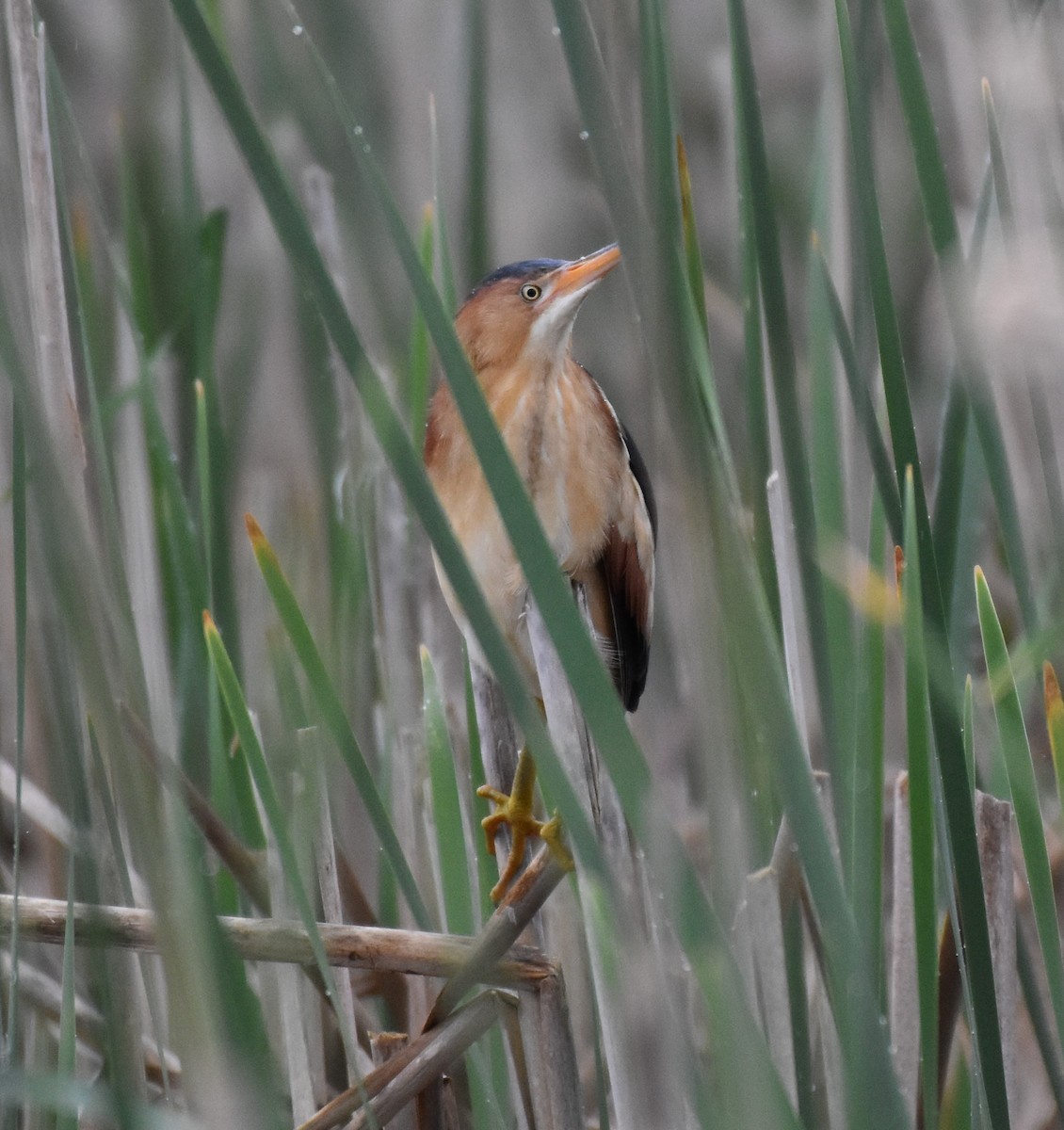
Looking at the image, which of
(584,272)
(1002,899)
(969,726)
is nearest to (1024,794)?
(969,726)

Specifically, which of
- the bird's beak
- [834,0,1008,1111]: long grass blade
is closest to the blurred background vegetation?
[834,0,1008,1111]: long grass blade

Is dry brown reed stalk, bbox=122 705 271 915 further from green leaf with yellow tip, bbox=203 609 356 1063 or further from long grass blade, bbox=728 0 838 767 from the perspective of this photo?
long grass blade, bbox=728 0 838 767

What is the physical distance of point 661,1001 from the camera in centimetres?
57

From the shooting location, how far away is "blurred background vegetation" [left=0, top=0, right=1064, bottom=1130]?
51cm

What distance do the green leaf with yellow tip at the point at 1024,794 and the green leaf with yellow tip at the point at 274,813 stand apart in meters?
0.37

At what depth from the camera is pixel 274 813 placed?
2.44ft

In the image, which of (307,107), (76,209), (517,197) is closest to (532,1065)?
(307,107)

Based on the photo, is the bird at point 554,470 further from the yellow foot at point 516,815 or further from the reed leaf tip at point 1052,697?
the reed leaf tip at point 1052,697

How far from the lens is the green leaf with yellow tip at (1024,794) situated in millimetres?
743

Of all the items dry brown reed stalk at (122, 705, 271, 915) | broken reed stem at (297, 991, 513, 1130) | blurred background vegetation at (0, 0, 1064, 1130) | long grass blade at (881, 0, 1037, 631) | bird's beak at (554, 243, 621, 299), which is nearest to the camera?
blurred background vegetation at (0, 0, 1064, 1130)

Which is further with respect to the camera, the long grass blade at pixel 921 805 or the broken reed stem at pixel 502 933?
the broken reed stem at pixel 502 933

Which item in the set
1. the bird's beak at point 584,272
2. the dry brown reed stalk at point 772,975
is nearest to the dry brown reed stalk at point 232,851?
the dry brown reed stalk at point 772,975

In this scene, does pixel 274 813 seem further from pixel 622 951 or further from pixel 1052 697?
pixel 1052 697

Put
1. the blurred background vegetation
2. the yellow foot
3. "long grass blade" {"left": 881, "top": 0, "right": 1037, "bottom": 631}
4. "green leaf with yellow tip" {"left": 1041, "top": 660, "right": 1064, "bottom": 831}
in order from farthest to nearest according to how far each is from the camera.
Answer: the yellow foot < "green leaf with yellow tip" {"left": 1041, "top": 660, "right": 1064, "bottom": 831} < "long grass blade" {"left": 881, "top": 0, "right": 1037, "bottom": 631} < the blurred background vegetation
